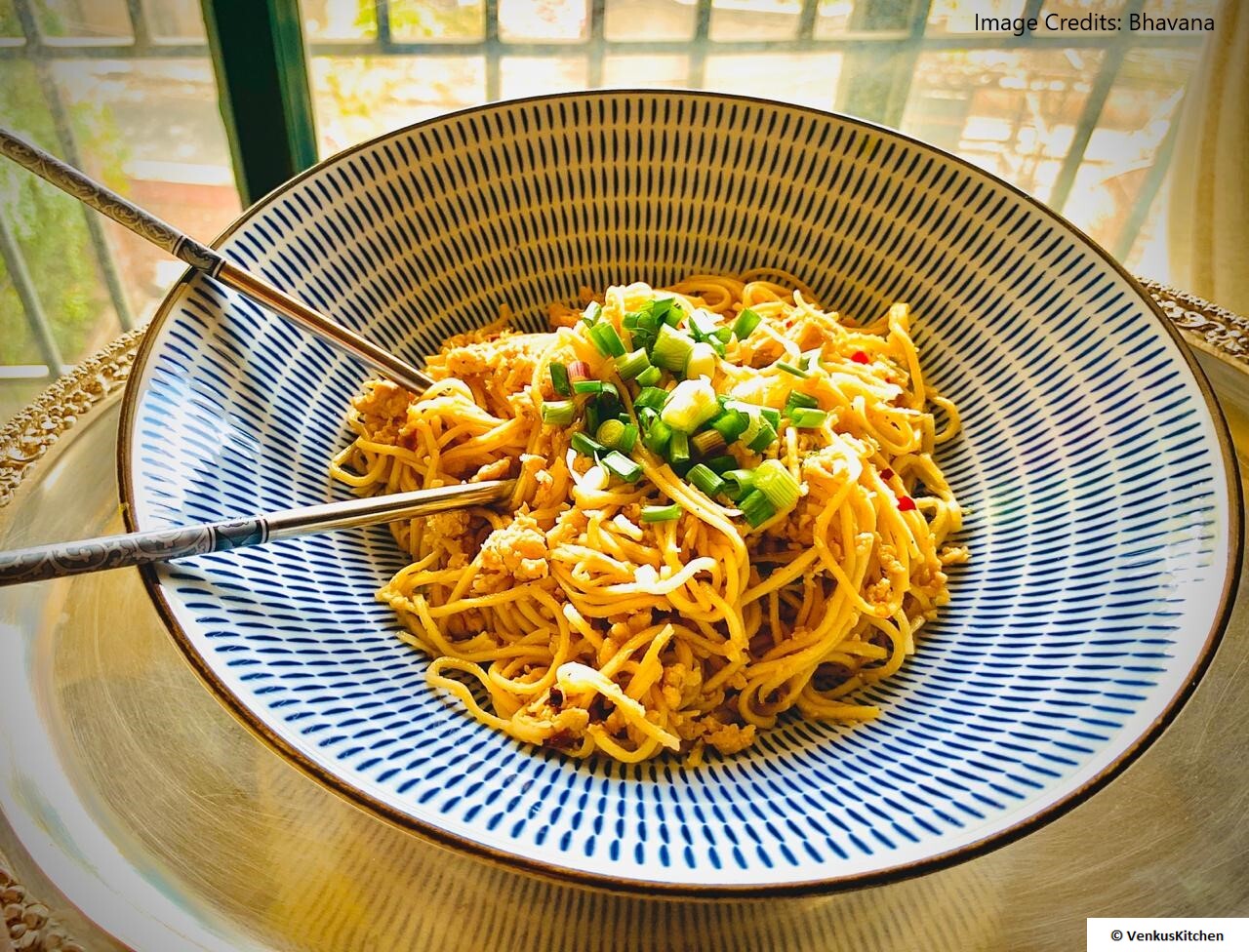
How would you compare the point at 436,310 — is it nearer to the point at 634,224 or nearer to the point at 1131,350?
the point at 634,224

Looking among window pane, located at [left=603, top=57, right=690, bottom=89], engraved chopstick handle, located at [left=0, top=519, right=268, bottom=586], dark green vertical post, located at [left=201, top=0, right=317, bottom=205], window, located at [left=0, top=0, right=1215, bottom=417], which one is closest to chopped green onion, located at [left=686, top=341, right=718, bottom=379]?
engraved chopstick handle, located at [left=0, top=519, right=268, bottom=586]

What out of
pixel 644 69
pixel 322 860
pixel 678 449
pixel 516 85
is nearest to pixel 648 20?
pixel 644 69

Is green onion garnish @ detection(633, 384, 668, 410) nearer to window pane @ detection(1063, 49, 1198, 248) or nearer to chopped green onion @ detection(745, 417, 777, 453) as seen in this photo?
chopped green onion @ detection(745, 417, 777, 453)

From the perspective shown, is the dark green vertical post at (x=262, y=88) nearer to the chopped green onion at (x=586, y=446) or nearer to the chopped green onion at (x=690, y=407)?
the chopped green onion at (x=586, y=446)

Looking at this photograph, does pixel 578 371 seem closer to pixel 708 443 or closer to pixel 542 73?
pixel 708 443

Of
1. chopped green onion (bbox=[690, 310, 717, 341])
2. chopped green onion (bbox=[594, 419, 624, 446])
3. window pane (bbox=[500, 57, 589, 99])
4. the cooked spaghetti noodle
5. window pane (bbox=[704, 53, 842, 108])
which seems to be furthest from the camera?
window pane (bbox=[704, 53, 842, 108])

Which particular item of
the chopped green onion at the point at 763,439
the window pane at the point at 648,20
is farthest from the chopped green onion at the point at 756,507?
the window pane at the point at 648,20
